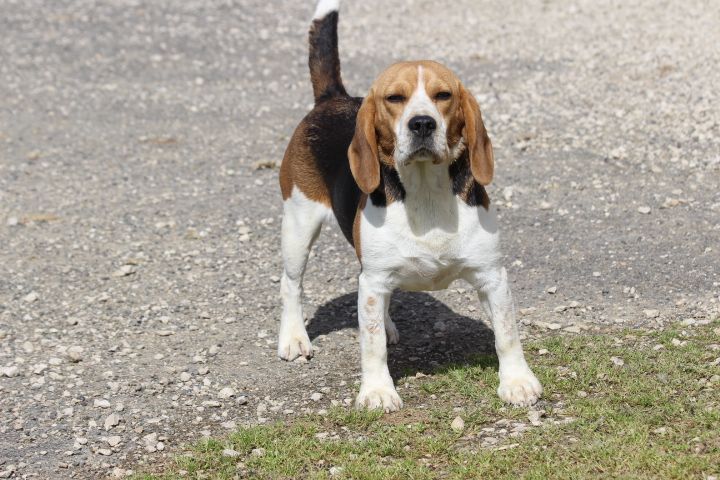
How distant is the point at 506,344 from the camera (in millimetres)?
5883

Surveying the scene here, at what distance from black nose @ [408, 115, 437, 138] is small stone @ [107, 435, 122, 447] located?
91.4 inches

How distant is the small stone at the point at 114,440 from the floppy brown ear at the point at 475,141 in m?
2.37

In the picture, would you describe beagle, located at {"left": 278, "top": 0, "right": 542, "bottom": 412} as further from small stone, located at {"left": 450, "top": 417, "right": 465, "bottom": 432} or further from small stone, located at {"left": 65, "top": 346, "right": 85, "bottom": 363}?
small stone, located at {"left": 65, "top": 346, "right": 85, "bottom": 363}

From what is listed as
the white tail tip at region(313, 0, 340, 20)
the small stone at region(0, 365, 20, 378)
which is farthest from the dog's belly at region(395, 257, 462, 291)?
the small stone at region(0, 365, 20, 378)

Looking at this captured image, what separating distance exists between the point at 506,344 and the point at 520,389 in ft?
0.84

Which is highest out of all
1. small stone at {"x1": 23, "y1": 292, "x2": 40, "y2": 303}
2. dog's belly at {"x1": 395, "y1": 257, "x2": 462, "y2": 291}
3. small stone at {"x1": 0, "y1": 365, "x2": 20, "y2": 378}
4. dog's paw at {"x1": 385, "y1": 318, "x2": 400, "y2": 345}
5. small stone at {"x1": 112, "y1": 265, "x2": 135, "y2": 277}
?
dog's belly at {"x1": 395, "y1": 257, "x2": 462, "y2": 291}

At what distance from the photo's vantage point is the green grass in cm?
507

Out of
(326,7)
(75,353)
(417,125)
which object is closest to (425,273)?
(417,125)

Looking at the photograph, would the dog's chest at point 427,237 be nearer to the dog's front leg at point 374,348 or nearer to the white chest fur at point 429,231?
the white chest fur at point 429,231

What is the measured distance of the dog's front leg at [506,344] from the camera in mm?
5773

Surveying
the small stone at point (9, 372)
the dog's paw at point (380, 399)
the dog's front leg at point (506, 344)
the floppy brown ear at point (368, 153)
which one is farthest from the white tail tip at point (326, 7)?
the small stone at point (9, 372)

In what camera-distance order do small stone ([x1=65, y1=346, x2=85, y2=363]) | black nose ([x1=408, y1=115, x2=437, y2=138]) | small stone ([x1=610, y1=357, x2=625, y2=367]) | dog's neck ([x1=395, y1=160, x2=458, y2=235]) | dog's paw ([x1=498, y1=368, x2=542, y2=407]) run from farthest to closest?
small stone ([x1=65, y1=346, x2=85, y2=363])
small stone ([x1=610, y1=357, x2=625, y2=367])
dog's paw ([x1=498, y1=368, x2=542, y2=407])
dog's neck ([x1=395, y1=160, x2=458, y2=235])
black nose ([x1=408, y1=115, x2=437, y2=138])

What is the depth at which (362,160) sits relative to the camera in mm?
5574

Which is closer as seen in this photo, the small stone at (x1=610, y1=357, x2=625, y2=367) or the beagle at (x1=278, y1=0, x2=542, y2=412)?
the beagle at (x1=278, y1=0, x2=542, y2=412)
